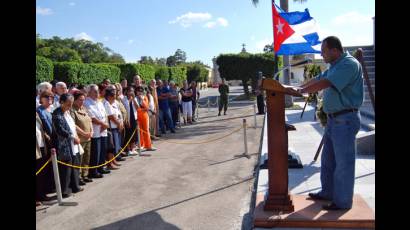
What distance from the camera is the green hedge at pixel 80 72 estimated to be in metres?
27.5

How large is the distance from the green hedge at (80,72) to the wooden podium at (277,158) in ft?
81.2

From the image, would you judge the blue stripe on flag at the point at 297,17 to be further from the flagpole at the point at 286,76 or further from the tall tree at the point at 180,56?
the tall tree at the point at 180,56

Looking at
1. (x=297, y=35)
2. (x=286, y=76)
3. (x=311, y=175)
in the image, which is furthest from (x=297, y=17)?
(x=286, y=76)

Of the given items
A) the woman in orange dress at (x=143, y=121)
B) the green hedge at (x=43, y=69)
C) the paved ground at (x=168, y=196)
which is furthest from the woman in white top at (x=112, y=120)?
the green hedge at (x=43, y=69)

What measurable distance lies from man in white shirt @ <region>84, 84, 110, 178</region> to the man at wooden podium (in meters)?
5.09

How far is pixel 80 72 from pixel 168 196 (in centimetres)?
2404

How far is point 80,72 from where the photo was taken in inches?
1152

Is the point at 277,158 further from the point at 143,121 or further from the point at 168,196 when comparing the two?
the point at 143,121

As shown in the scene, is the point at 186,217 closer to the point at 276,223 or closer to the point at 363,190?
the point at 276,223

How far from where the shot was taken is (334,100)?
4.82 metres

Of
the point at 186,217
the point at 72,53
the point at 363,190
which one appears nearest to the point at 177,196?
the point at 186,217
